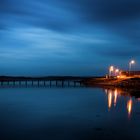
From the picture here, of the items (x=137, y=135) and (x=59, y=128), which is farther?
(x=59, y=128)

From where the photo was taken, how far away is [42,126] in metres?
21.3

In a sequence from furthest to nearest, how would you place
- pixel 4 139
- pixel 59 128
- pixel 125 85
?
pixel 125 85 < pixel 59 128 < pixel 4 139

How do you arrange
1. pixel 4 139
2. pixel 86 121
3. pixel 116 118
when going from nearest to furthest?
1. pixel 4 139
2. pixel 86 121
3. pixel 116 118

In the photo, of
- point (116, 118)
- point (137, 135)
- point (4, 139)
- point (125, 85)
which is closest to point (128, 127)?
point (137, 135)

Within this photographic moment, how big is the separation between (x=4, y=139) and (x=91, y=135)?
500 centimetres

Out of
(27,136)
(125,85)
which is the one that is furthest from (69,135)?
(125,85)

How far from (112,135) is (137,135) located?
4.76 ft

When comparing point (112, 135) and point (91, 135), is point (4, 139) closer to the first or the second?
point (91, 135)

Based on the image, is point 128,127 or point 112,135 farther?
point 128,127

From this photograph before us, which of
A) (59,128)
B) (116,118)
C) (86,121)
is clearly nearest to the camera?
(59,128)

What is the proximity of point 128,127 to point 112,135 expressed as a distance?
2.75m

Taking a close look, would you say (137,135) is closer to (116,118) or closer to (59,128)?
(59,128)

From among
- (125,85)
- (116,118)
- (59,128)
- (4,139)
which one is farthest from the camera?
(125,85)

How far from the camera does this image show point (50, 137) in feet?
58.5
